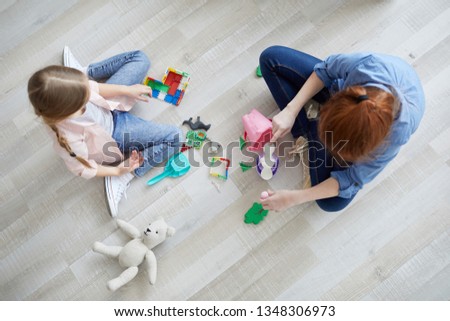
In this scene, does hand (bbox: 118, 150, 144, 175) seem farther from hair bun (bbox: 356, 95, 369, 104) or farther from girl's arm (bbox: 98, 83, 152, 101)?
hair bun (bbox: 356, 95, 369, 104)

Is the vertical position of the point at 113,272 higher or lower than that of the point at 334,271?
higher

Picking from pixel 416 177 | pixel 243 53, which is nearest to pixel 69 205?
pixel 243 53

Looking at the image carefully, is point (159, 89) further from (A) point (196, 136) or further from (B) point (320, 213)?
(B) point (320, 213)

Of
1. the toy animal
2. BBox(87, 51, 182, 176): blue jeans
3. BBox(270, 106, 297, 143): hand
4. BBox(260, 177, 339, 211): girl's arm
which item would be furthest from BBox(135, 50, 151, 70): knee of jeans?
BBox(260, 177, 339, 211): girl's arm

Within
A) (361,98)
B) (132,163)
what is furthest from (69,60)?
(361,98)

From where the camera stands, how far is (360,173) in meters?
0.91

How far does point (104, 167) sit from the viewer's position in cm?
108

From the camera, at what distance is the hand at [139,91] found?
1114 mm

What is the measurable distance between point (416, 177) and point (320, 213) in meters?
0.29

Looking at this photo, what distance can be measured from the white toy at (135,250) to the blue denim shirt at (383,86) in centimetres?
48

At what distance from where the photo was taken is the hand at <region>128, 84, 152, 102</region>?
1114 millimetres

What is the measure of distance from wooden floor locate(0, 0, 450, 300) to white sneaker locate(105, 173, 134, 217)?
0.12 ft

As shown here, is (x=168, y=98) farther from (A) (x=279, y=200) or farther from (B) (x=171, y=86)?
(A) (x=279, y=200)
